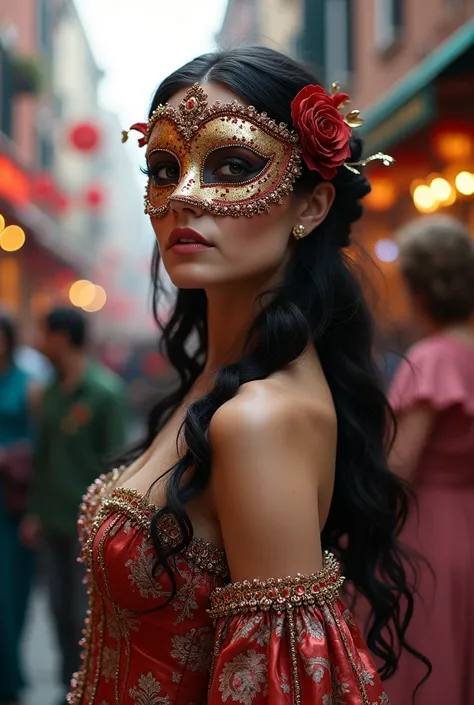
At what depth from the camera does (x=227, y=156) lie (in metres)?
1.72

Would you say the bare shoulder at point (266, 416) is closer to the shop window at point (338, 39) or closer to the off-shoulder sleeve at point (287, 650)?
the off-shoulder sleeve at point (287, 650)

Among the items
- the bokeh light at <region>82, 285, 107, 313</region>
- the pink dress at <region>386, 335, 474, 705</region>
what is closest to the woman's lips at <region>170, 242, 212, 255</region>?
the pink dress at <region>386, 335, 474, 705</region>

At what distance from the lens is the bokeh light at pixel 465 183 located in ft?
16.5

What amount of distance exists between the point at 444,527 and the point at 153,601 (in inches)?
65.0

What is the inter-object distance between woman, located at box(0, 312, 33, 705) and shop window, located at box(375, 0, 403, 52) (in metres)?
5.79

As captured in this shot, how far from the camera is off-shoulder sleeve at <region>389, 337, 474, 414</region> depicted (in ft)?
9.66

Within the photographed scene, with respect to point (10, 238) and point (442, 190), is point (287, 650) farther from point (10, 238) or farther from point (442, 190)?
point (10, 238)

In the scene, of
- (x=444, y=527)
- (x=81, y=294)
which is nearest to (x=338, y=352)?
(x=444, y=527)

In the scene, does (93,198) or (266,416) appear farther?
(93,198)

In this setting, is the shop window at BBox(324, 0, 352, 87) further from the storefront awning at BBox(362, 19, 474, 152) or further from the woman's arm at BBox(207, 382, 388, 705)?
the woman's arm at BBox(207, 382, 388, 705)

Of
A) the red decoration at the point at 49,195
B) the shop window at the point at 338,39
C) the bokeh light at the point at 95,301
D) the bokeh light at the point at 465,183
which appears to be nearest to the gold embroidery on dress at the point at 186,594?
the bokeh light at the point at 465,183

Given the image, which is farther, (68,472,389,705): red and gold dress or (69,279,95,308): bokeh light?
(69,279,95,308): bokeh light

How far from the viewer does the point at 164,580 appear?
5.14 feet

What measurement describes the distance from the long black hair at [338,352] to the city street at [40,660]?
312 centimetres
